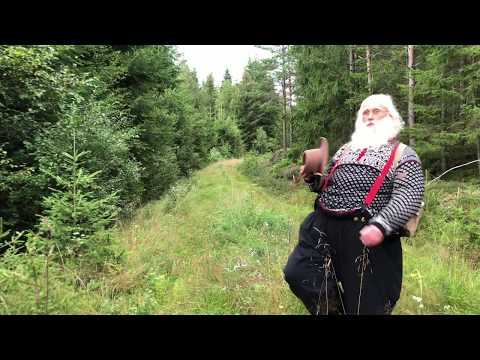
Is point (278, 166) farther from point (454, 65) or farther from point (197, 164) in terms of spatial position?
point (454, 65)

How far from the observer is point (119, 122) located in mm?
8578

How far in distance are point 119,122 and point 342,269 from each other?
7636 mm

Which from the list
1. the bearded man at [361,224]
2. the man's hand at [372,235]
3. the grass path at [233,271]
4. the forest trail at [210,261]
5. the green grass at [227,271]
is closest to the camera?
the man's hand at [372,235]

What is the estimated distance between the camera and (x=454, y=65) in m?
13.0

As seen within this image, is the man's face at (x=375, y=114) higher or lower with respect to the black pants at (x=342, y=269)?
higher

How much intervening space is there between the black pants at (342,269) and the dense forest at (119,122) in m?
Answer: 1.96

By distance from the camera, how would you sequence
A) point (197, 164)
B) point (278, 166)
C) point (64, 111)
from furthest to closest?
1. point (197, 164)
2. point (278, 166)
3. point (64, 111)

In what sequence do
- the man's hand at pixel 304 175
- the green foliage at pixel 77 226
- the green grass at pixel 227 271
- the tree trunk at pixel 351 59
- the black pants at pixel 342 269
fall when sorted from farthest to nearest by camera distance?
the tree trunk at pixel 351 59 < the green foliage at pixel 77 226 < the green grass at pixel 227 271 < the man's hand at pixel 304 175 < the black pants at pixel 342 269

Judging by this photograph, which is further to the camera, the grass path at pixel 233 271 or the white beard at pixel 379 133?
the grass path at pixel 233 271

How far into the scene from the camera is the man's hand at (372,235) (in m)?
1.94

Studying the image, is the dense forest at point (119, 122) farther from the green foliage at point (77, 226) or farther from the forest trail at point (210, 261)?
the forest trail at point (210, 261)

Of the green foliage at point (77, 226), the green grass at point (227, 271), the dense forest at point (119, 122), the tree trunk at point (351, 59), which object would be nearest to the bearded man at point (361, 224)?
the green grass at point (227, 271)
